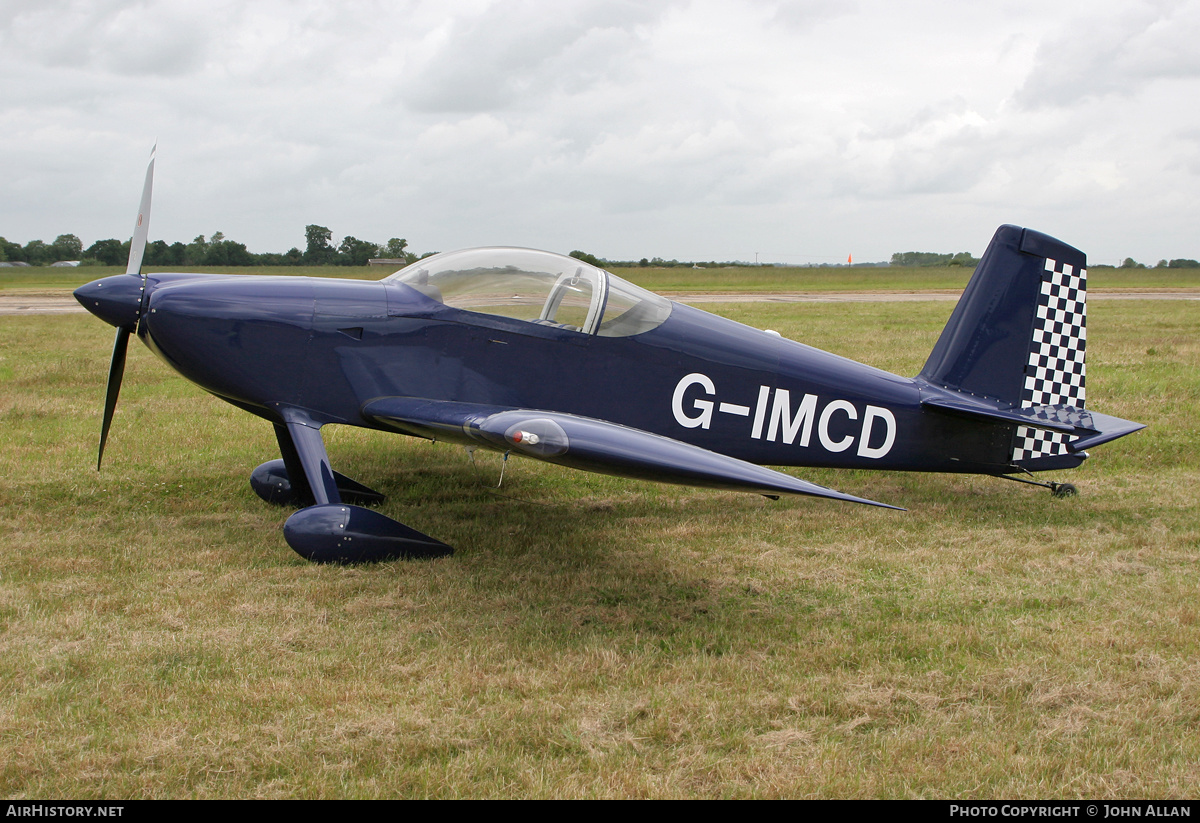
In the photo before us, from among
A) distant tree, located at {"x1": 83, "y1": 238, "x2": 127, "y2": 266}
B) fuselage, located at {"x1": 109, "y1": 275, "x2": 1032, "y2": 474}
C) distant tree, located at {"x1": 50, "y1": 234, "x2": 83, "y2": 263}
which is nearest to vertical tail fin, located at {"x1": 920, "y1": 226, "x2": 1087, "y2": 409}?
fuselage, located at {"x1": 109, "y1": 275, "x2": 1032, "y2": 474}

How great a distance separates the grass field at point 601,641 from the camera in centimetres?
305

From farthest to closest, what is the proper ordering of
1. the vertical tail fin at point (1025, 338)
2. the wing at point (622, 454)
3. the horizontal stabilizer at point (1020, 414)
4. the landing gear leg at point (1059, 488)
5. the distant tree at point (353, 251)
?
the distant tree at point (353, 251), the landing gear leg at point (1059, 488), the vertical tail fin at point (1025, 338), the horizontal stabilizer at point (1020, 414), the wing at point (622, 454)

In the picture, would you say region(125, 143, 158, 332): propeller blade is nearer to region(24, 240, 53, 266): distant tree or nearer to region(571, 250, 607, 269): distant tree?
region(571, 250, 607, 269): distant tree

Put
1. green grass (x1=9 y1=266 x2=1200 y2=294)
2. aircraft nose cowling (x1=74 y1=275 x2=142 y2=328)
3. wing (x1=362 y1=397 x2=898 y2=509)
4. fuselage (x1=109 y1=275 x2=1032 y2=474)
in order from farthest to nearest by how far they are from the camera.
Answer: green grass (x1=9 y1=266 x2=1200 y2=294)
fuselage (x1=109 y1=275 x2=1032 y2=474)
aircraft nose cowling (x1=74 y1=275 x2=142 y2=328)
wing (x1=362 y1=397 x2=898 y2=509)

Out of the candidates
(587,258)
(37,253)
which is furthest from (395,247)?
(37,253)

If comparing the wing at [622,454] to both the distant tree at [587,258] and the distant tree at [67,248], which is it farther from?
the distant tree at [67,248]

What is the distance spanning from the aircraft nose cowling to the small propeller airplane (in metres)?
0.01

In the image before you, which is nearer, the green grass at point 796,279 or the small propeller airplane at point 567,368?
the small propeller airplane at point 567,368

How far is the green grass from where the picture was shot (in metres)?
44.4

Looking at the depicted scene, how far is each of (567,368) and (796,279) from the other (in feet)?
178

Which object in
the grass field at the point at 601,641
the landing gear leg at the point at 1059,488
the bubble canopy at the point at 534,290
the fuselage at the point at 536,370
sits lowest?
the grass field at the point at 601,641

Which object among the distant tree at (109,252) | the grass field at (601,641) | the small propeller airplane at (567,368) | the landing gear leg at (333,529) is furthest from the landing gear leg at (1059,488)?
the distant tree at (109,252)

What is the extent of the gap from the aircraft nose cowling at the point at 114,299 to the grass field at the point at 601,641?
1423 millimetres

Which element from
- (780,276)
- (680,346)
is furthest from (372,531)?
(780,276)
